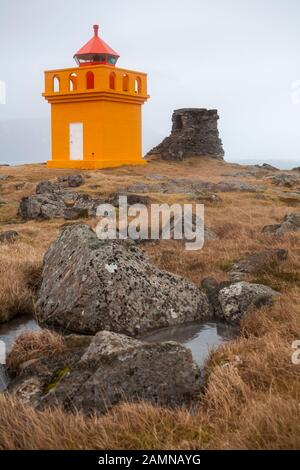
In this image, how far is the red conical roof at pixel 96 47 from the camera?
41.2 metres

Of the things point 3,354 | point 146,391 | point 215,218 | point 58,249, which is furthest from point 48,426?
point 215,218

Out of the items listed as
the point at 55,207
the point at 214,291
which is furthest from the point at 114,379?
the point at 55,207

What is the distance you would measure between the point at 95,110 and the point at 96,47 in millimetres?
5393

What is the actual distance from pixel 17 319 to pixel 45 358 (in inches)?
108

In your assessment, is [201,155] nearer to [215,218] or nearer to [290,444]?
[215,218]

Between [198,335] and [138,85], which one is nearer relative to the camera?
[198,335]

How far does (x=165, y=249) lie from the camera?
13.0 m

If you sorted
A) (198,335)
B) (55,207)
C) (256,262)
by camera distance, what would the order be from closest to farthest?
(198,335) → (256,262) → (55,207)

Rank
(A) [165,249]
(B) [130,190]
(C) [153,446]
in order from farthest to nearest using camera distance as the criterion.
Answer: (B) [130,190] < (A) [165,249] < (C) [153,446]

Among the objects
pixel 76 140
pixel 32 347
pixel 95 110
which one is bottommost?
pixel 32 347

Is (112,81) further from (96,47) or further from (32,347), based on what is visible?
(32,347)

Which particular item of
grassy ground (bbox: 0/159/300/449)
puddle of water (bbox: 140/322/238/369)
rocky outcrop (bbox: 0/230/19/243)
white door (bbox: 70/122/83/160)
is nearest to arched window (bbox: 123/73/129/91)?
white door (bbox: 70/122/83/160)

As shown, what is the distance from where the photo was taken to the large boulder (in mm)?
7969

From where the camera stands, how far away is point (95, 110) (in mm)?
40000
